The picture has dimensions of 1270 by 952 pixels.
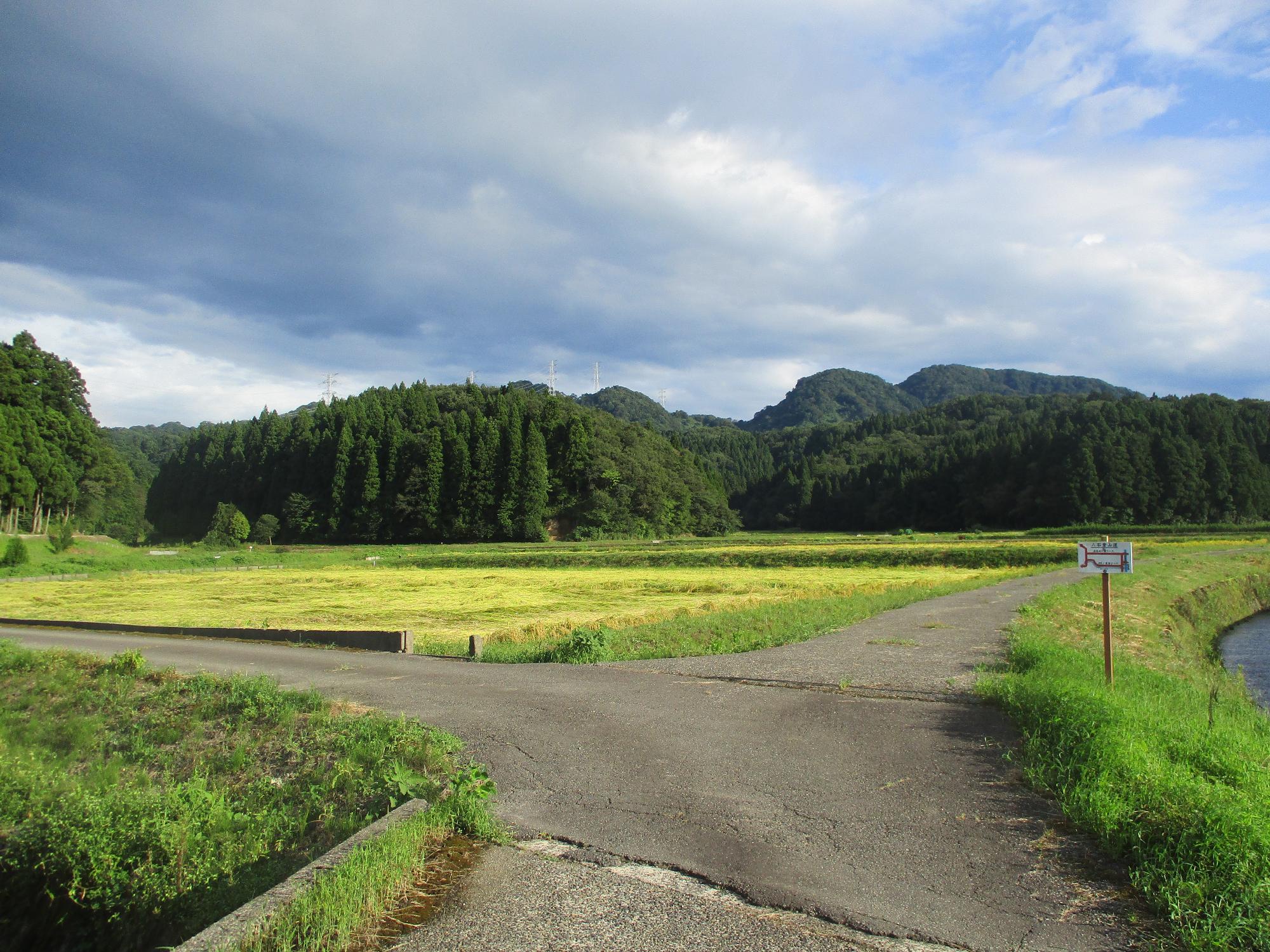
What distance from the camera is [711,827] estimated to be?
16.0ft

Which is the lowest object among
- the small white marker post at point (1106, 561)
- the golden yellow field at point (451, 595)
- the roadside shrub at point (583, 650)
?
the golden yellow field at point (451, 595)

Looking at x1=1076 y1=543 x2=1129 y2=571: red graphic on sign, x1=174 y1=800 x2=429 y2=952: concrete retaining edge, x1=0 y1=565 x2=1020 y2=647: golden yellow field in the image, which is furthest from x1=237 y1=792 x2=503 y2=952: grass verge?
x1=0 y1=565 x2=1020 y2=647: golden yellow field

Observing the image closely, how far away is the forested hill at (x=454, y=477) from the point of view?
92.1 metres

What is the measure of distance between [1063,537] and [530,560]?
44.3 m

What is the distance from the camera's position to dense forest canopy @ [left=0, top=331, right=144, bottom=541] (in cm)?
5972

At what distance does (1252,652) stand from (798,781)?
21442 mm

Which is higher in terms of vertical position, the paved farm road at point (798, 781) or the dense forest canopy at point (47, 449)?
the dense forest canopy at point (47, 449)

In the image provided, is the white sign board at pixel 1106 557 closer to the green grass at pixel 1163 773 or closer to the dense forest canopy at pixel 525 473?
the green grass at pixel 1163 773

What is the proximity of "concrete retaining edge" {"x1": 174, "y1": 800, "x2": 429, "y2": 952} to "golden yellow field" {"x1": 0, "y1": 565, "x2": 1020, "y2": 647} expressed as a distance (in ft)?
34.2

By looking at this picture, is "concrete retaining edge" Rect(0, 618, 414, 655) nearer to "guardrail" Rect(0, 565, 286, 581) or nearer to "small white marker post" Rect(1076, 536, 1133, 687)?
"small white marker post" Rect(1076, 536, 1133, 687)

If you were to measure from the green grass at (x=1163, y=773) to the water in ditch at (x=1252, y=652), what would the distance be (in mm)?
3922

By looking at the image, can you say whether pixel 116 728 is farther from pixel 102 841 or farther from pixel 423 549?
pixel 423 549

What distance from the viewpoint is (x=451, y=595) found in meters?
33.7

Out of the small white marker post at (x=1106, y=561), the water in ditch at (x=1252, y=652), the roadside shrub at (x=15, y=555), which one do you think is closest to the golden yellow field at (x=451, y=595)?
the roadside shrub at (x=15, y=555)
